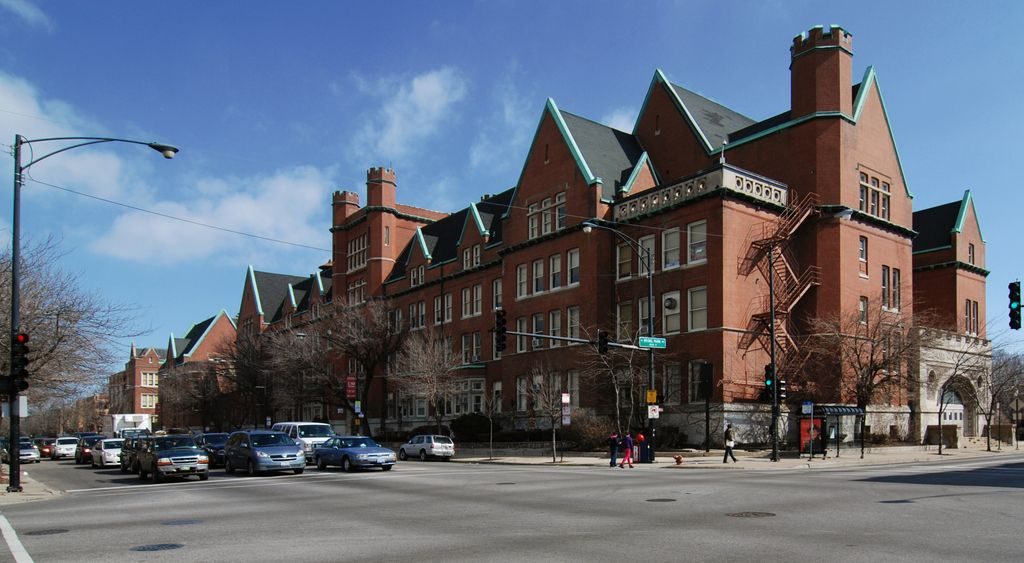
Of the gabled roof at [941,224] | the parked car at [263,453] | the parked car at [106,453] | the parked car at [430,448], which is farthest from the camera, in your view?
the gabled roof at [941,224]

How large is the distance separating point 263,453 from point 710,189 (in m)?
25.6

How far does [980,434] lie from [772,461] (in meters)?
28.1

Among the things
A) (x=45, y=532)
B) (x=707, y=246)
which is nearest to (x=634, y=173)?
(x=707, y=246)

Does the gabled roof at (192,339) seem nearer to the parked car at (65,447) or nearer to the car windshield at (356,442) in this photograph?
the parked car at (65,447)

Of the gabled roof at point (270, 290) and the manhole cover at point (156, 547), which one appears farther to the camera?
the gabled roof at point (270, 290)

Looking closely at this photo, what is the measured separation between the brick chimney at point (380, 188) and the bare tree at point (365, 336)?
12.5 meters

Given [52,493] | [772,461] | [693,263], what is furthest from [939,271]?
[52,493]

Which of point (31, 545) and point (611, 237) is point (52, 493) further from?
point (611, 237)

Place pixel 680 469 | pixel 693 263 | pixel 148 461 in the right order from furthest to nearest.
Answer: pixel 693 263, pixel 680 469, pixel 148 461

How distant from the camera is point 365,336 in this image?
66.2m

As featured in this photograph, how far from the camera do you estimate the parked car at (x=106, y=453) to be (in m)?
41.6

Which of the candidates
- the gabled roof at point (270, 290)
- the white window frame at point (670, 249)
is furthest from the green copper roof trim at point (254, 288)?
the white window frame at point (670, 249)

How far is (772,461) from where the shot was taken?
3556 centimetres

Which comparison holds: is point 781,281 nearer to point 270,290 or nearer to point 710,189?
point 710,189
